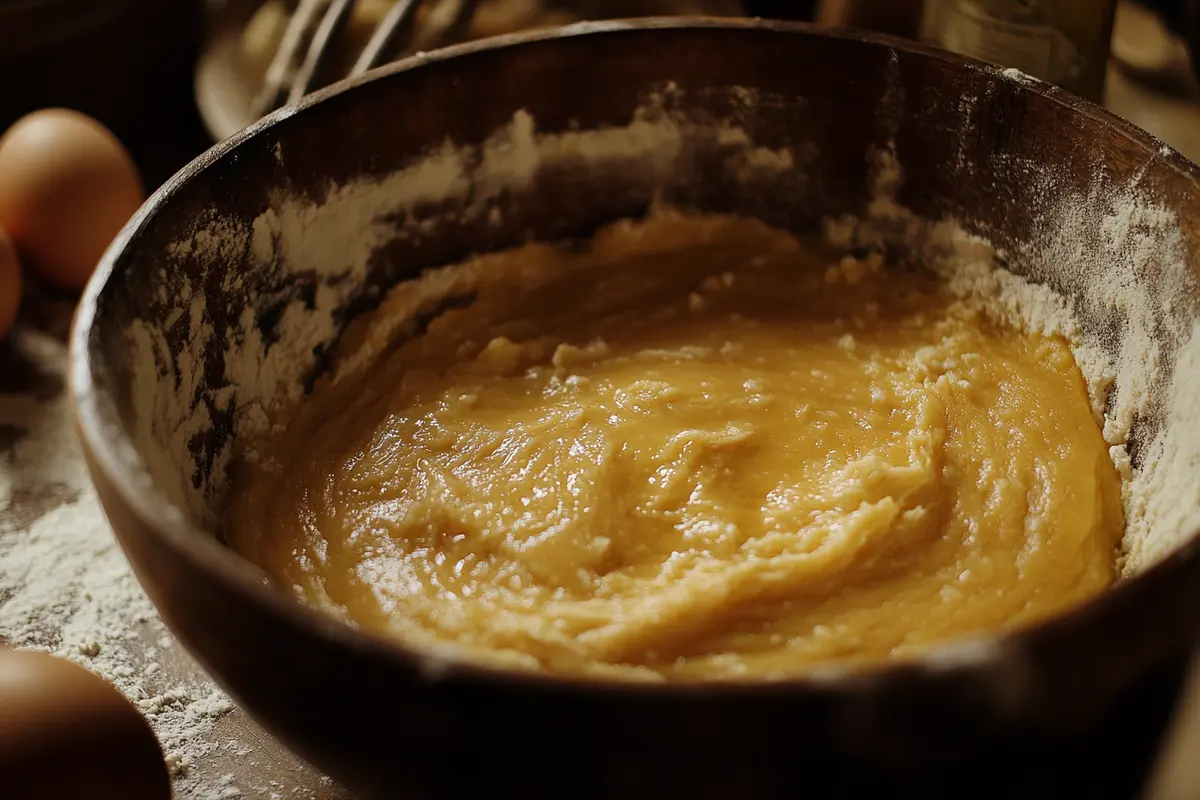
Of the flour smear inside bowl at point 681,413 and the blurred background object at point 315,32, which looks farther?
the blurred background object at point 315,32

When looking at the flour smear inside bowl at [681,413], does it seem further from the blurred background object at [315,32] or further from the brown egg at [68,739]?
the blurred background object at [315,32]

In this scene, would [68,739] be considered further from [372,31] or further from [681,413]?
[372,31]

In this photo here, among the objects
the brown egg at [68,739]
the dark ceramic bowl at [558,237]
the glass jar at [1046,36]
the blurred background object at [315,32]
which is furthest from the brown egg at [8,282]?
the glass jar at [1046,36]

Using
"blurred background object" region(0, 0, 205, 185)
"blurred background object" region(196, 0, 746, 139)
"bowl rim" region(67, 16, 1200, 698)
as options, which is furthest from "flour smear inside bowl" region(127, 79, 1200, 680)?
"blurred background object" region(0, 0, 205, 185)

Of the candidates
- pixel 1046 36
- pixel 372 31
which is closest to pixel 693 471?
pixel 1046 36

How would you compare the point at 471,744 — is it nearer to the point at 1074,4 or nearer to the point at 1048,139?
the point at 1048,139

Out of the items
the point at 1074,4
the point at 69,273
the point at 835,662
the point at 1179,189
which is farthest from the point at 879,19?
the point at 69,273
